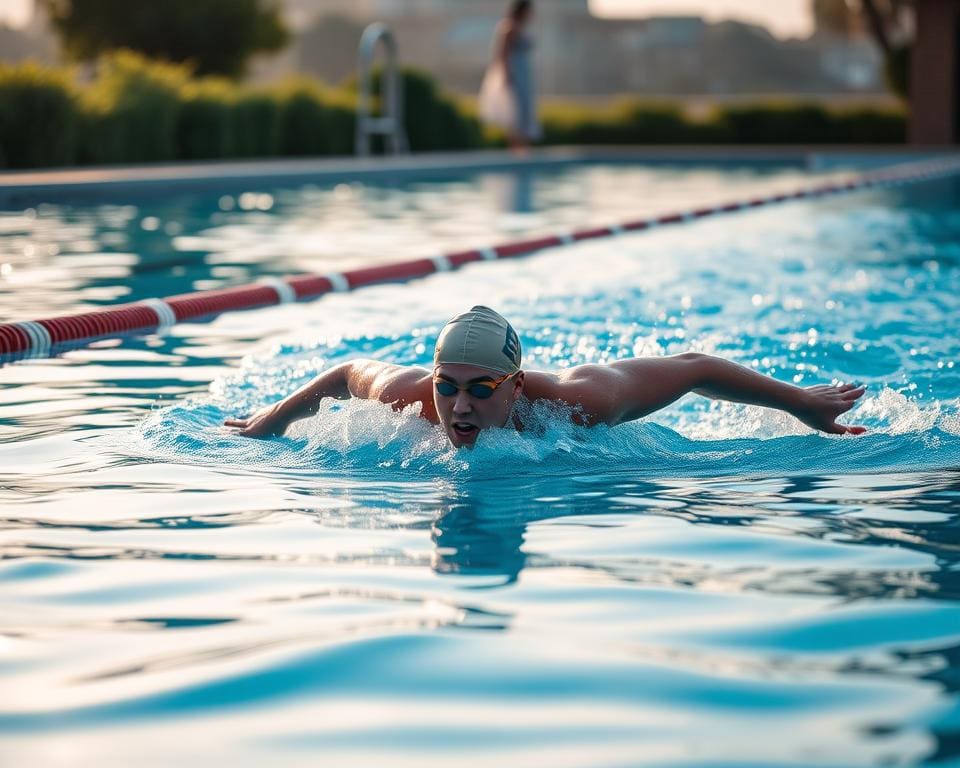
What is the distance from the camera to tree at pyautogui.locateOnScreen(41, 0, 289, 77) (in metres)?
28.3

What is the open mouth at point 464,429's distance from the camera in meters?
4.21

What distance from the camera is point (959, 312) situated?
785 cm

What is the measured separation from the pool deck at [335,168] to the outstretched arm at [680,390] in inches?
384

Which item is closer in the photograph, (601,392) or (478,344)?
(478,344)

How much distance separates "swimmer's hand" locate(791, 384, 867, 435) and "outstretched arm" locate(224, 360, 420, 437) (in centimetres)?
128

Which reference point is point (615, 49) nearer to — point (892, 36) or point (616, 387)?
point (892, 36)

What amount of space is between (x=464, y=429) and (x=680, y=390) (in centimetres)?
75

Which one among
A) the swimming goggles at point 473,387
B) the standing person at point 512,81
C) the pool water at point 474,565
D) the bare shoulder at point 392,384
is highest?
the standing person at point 512,81

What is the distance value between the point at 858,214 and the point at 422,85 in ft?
38.4

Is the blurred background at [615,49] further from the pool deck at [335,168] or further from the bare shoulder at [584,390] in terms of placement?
the bare shoulder at [584,390]

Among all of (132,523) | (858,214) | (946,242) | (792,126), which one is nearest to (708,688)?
(132,523)

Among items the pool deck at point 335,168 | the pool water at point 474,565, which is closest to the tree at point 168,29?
the pool deck at point 335,168

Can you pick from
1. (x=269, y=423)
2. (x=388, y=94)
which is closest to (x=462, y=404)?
(x=269, y=423)

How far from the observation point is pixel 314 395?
475cm
